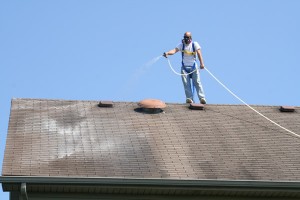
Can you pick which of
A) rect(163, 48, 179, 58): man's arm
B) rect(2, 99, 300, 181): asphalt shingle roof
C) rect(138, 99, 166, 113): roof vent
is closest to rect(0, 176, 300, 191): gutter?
rect(2, 99, 300, 181): asphalt shingle roof

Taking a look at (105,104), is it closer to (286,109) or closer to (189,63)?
(189,63)

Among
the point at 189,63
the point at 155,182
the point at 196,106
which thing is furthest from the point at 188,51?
the point at 155,182

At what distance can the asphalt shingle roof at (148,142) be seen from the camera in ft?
53.9

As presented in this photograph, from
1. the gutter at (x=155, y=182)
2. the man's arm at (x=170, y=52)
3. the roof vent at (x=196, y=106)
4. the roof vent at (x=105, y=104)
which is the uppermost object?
the man's arm at (x=170, y=52)

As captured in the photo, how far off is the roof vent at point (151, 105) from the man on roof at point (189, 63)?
1672 millimetres

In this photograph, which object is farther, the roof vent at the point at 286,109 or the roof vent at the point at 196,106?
the roof vent at the point at 286,109

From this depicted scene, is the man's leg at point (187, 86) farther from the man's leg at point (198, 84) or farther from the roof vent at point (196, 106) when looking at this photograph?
the roof vent at point (196, 106)

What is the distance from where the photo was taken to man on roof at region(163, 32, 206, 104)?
70.2ft

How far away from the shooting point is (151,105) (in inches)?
770

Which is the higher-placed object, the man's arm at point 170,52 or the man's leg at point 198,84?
the man's arm at point 170,52

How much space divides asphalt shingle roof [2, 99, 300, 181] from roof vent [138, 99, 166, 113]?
0.15 meters

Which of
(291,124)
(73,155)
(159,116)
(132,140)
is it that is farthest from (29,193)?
(291,124)

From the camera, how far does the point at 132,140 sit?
17.9 meters

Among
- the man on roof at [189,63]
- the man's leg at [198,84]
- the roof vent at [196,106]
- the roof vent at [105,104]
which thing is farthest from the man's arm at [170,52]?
the roof vent at [105,104]
